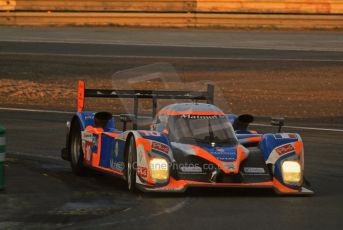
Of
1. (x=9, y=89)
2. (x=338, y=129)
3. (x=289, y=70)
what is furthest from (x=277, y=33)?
(x=338, y=129)

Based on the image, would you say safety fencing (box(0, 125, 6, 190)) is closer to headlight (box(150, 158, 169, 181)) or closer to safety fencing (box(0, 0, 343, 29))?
headlight (box(150, 158, 169, 181))

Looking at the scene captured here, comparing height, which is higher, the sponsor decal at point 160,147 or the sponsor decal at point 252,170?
the sponsor decal at point 160,147

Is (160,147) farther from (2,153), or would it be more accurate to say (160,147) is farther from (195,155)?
(2,153)

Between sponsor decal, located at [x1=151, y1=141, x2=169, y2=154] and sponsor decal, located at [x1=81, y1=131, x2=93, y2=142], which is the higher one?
sponsor decal, located at [x1=151, y1=141, x2=169, y2=154]

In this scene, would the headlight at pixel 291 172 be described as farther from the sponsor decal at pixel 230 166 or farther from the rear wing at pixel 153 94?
the rear wing at pixel 153 94

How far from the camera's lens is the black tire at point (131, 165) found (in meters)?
13.2

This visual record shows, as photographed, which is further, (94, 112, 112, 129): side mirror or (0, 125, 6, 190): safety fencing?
(94, 112, 112, 129): side mirror

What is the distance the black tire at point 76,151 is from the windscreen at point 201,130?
2072 mm

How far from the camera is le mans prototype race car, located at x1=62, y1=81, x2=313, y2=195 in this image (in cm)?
1288

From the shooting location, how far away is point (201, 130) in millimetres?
13648

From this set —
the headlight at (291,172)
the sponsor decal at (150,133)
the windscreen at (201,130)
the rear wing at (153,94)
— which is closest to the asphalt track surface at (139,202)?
the headlight at (291,172)

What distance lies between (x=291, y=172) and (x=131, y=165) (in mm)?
2014

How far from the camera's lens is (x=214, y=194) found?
1327 centimetres

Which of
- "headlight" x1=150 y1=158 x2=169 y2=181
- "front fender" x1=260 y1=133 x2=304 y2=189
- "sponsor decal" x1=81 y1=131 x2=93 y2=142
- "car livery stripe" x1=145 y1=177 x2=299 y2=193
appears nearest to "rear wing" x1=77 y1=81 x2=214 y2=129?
"sponsor decal" x1=81 y1=131 x2=93 y2=142
